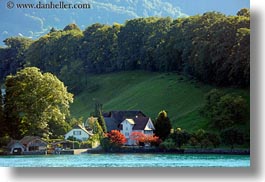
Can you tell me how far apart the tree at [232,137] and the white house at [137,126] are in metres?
1.18

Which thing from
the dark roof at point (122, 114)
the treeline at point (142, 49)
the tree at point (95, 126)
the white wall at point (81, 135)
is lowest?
the white wall at point (81, 135)

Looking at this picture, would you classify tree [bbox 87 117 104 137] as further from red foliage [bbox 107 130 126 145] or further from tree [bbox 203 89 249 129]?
tree [bbox 203 89 249 129]

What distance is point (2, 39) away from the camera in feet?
57.6

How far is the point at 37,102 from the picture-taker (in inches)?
698

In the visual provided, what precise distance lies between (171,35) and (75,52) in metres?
1.67

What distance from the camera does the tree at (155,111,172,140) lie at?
17.4 m

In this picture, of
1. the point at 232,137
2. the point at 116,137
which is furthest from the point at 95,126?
the point at 232,137

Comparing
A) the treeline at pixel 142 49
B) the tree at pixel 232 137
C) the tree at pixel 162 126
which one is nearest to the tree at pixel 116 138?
the tree at pixel 162 126

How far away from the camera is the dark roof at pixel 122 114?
1747 cm

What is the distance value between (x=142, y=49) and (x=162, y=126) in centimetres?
143

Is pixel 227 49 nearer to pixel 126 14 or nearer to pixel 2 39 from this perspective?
pixel 126 14

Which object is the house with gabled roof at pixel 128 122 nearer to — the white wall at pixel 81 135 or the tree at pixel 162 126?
the tree at pixel 162 126

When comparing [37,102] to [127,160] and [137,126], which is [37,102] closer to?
[137,126]

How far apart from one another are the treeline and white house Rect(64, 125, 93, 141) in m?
0.69
